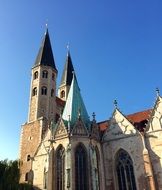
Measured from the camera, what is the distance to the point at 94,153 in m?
25.7

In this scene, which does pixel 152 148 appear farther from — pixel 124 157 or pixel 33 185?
pixel 33 185

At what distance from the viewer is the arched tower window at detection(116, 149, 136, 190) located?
25125mm

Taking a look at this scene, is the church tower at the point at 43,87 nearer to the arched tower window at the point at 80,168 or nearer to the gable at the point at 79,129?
the gable at the point at 79,129

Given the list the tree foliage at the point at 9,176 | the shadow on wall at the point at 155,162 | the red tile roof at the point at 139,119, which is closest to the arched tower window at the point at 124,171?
the shadow on wall at the point at 155,162

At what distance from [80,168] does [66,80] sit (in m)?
26.2

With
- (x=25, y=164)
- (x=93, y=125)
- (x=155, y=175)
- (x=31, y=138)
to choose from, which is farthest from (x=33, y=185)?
(x=155, y=175)

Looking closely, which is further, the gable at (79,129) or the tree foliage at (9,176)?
the gable at (79,129)

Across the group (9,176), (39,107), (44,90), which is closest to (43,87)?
(44,90)

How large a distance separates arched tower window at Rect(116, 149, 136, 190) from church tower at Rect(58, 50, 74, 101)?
22.0 m

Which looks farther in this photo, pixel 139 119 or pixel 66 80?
pixel 66 80

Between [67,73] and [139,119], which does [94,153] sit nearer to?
[139,119]

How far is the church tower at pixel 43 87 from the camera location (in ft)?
114

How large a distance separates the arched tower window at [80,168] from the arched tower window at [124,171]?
3.40m

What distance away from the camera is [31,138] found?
105 ft
